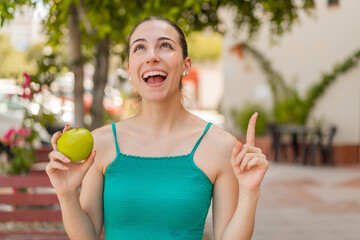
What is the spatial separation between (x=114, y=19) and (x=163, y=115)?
9.32 feet

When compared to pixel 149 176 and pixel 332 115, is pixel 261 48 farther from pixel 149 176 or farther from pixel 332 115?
pixel 149 176

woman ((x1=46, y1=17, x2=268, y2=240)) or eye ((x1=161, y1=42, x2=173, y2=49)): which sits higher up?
eye ((x1=161, y1=42, x2=173, y2=49))

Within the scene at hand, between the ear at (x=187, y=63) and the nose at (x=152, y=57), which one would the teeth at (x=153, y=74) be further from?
the ear at (x=187, y=63)

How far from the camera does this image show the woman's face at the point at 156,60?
2.01m

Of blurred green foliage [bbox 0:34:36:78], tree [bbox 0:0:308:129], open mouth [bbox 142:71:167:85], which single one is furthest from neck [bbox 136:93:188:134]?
blurred green foliage [bbox 0:34:36:78]

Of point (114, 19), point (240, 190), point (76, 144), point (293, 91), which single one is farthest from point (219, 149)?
point (293, 91)

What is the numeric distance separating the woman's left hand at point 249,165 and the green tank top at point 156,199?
0.17m

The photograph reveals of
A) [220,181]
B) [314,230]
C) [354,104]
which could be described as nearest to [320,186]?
[314,230]

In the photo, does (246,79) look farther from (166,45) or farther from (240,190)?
(240,190)

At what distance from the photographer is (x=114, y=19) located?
4.77 meters

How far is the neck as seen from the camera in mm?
2117

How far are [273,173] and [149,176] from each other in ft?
32.0

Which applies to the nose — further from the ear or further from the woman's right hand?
the woman's right hand

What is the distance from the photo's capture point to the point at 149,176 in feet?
6.43
